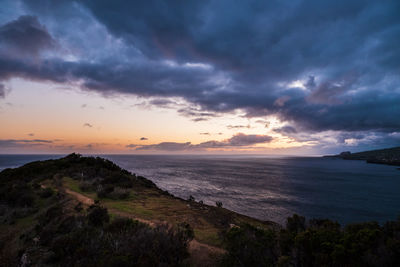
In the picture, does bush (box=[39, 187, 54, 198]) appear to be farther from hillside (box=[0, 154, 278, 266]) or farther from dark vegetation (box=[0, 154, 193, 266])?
dark vegetation (box=[0, 154, 193, 266])

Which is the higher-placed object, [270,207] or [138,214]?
[138,214]

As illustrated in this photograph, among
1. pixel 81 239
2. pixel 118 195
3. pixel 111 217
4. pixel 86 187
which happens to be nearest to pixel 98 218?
pixel 111 217

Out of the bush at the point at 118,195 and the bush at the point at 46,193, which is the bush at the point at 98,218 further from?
the bush at the point at 46,193

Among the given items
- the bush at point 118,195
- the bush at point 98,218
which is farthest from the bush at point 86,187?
the bush at point 98,218

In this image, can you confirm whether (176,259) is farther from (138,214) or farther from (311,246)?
(138,214)

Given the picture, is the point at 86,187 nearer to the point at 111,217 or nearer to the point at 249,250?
the point at 111,217

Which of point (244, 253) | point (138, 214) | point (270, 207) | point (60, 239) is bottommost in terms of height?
point (270, 207)

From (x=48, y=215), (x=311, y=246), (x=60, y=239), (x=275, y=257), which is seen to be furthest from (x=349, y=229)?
(x=48, y=215)

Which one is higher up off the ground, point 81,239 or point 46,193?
point 81,239

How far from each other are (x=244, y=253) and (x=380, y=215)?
96.5ft

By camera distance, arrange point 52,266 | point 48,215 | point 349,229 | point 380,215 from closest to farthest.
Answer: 1. point 52,266
2. point 349,229
3. point 48,215
4. point 380,215

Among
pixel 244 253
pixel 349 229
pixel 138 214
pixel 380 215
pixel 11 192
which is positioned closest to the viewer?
pixel 244 253

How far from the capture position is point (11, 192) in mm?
15055

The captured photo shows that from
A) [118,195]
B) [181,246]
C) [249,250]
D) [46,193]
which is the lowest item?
[118,195]
